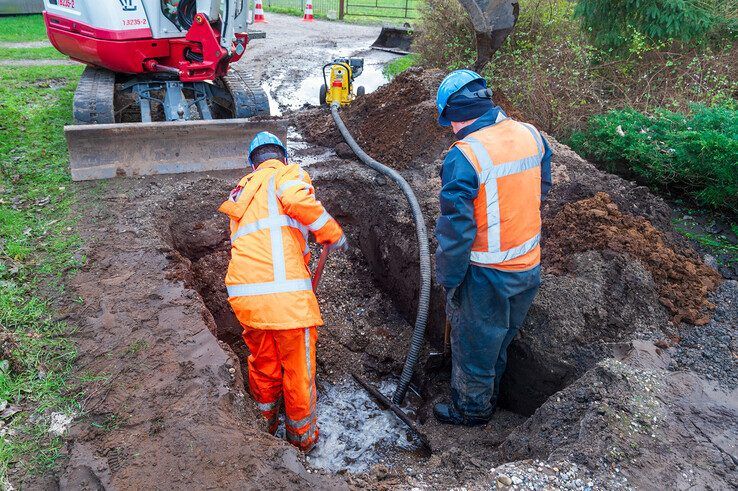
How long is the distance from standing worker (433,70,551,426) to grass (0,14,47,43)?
16436mm

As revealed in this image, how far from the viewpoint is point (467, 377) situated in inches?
154

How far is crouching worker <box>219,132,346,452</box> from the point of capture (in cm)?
354

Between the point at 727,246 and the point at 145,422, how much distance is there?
5058mm

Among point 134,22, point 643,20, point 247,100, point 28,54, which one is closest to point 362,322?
point 247,100

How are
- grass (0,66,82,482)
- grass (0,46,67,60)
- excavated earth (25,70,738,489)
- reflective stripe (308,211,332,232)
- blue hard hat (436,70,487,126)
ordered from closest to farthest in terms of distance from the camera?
excavated earth (25,70,738,489), grass (0,66,82,482), blue hard hat (436,70,487,126), reflective stripe (308,211,332,232), grass (0,46,67,60)

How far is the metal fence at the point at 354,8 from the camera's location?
24312mm

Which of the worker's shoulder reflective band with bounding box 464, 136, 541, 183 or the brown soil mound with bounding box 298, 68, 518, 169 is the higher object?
the worker's shoulder reflective band with bounding box 464, 136, 541, 183

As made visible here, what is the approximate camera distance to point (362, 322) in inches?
211

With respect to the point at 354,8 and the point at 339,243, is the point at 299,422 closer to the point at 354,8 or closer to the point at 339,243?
the point at 339,243

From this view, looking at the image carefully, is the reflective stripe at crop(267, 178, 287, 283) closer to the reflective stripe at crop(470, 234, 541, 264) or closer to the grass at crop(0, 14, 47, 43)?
the reflective stripe at crop(470, 234, 541, 264)

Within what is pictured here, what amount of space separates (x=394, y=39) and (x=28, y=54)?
9861 millimetres

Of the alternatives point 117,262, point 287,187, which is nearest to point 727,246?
point 287,187

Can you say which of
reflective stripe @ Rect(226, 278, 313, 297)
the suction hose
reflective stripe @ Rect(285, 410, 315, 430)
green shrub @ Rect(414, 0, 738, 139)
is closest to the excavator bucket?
green shrub @ Rect(414, 0, 738, 139)

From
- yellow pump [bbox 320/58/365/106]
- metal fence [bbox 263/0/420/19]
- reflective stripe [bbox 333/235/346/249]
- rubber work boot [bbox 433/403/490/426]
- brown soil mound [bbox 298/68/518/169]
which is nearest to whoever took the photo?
reflective stripe [bbox 333/235/346/249]
